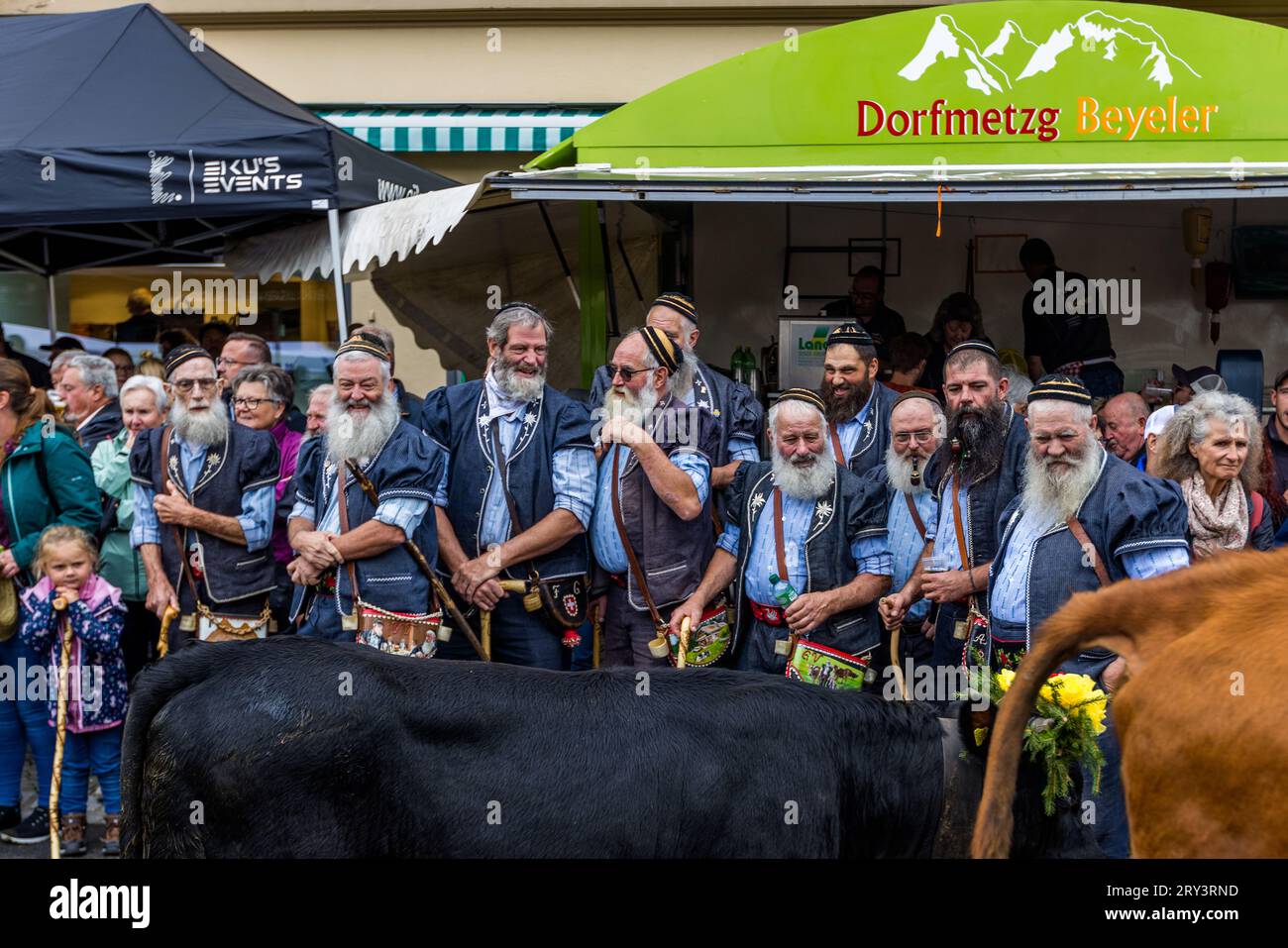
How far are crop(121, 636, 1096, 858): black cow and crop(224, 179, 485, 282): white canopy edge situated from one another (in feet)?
12.2

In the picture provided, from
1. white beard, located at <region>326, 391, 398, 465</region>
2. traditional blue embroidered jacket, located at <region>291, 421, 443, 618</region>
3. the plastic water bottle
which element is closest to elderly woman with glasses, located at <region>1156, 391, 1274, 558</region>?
the plastic water bottle

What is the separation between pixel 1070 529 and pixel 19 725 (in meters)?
4.73

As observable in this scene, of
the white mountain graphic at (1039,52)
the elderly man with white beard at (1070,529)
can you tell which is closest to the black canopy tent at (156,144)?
the white mountain graphic at (1039,52)

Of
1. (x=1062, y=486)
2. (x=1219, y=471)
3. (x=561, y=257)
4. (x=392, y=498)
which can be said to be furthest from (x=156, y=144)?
(x=1219, y=471)

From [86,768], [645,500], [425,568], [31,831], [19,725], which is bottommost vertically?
[31,831]

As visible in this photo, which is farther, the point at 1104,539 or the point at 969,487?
the point at 969,487

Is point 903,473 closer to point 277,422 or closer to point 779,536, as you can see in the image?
point 779,536

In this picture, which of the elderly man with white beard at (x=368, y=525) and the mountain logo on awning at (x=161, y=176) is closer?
the elderly man with white beard at (x=368, y=525)

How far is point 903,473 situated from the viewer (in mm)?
5785

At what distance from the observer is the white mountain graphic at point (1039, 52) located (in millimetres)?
7430

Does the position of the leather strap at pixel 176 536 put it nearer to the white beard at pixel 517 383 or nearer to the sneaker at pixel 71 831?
the sneaker at pixel 71 831

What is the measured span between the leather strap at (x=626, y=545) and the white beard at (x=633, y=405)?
14 centimetres

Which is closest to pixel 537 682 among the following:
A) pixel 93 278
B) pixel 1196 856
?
pixel 1196 856

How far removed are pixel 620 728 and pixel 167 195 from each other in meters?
5.21
